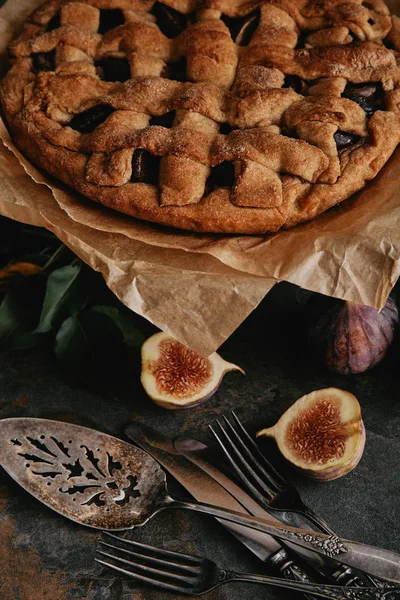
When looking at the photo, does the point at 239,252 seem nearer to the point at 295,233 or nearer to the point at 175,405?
the point at 295,233

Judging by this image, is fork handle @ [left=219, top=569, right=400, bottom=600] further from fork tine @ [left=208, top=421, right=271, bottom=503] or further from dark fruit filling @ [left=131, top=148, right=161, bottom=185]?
dark fruit filling @ [left=131, top=148, right=161, bottom=185]

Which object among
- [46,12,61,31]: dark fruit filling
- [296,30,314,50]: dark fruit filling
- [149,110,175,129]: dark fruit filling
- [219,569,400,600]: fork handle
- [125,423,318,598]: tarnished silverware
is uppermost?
[296,30,314,50]: dark fruit filling

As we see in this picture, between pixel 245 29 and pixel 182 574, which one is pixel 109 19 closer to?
pixel 245 29

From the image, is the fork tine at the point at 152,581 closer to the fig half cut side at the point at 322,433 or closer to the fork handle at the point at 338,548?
the fork handle at the point at 338,548

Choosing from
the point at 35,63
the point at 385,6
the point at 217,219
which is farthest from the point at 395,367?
the point at 35,63

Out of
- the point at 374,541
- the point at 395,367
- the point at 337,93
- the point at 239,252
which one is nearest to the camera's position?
the point at 374,541

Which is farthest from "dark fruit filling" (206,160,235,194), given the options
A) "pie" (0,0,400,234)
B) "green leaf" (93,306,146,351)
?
"green leaf" (93,306,146,351)

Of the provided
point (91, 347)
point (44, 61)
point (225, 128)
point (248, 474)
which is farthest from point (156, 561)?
point (44, 61)
